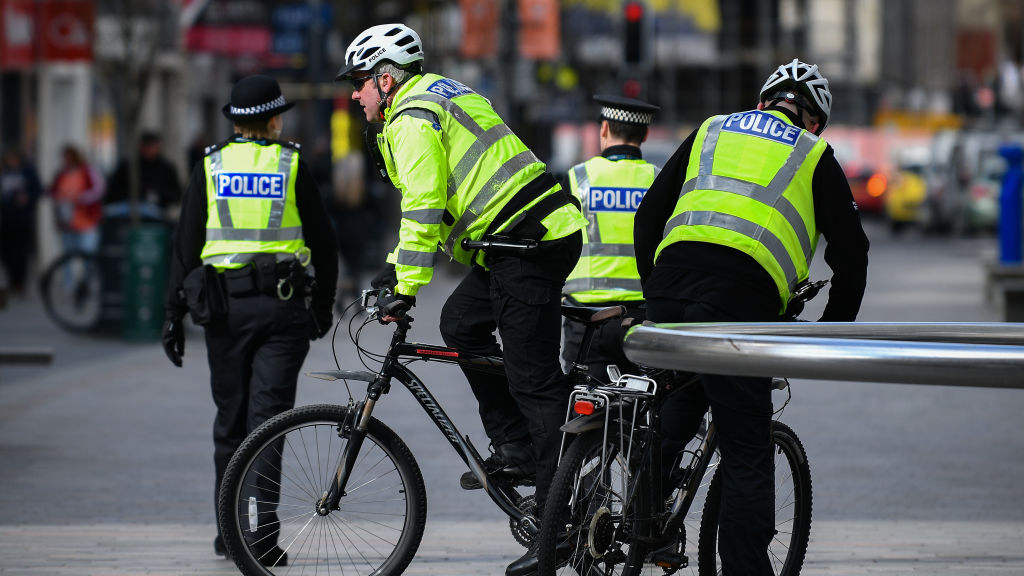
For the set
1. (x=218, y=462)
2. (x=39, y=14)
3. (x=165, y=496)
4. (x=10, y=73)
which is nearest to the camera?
(x=218, y=462)

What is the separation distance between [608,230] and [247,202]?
166 cm

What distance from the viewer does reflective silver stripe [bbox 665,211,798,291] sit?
5109mm

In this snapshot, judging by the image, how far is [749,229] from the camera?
16.8 ft

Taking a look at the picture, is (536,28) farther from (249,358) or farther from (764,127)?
(764,127)

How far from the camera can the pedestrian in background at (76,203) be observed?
20047 millimetres

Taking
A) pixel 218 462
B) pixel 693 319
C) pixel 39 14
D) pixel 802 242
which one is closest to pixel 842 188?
pixel 802 242

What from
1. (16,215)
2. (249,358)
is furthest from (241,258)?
(16,215)

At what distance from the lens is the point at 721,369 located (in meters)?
4.34

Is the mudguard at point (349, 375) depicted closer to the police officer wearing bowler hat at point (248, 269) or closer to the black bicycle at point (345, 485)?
the black bicycle at point (345, 485)

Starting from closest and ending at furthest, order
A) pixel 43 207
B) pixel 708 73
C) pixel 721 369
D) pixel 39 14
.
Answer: pixel 721 369
pixel 39 14
pixel 43 207
pixel 708 73

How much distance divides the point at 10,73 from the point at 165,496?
20694mm

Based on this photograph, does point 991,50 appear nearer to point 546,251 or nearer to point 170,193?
point 170,193

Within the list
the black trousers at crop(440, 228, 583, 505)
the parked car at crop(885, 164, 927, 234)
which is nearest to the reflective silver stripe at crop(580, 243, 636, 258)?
the black trousers at crop(440, 228, 583, 505)

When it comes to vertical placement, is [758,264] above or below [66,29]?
below
